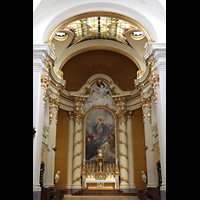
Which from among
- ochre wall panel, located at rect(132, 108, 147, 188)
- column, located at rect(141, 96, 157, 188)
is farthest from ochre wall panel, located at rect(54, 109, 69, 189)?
column, located at rect(141, 96, 157, 188)

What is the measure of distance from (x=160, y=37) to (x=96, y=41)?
6.97 meters

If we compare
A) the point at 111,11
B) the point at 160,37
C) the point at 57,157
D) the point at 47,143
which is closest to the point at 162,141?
the point at 160,37

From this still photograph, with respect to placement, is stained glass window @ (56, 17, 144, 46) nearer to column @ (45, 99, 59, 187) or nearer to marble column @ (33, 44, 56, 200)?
column @ (45, 99, 59, 187)

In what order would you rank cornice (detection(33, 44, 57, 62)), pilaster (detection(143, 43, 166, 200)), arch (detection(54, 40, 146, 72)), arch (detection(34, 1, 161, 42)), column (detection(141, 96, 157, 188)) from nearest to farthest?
1. pilaster (detection(143, 43, 166, 200))
2. cornice (detection(33, 44, 57, 62))
3. arch (detection(34, 1, 161, 42))
4. column (detection(141, 96, 157, 188))
5. arch (detection(54, 40, 146, 72))

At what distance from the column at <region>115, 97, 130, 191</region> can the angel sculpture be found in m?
0.70

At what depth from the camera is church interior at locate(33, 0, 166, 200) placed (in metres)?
10.1

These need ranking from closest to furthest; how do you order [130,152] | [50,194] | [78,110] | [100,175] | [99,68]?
[50,194] < [100,175] < [130,152] < [78,110] < [99,68]

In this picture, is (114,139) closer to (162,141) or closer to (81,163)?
(81,163)

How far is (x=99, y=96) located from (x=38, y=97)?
858 centimetres

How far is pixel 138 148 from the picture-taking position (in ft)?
49.7

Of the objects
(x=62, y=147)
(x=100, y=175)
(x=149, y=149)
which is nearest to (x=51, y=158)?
(x=62, y=147)

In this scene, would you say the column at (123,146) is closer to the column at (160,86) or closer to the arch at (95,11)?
the column at (160,86)

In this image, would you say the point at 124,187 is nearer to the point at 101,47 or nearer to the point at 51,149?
the point at 51,149

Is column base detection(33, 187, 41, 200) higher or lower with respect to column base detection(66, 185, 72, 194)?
higher
